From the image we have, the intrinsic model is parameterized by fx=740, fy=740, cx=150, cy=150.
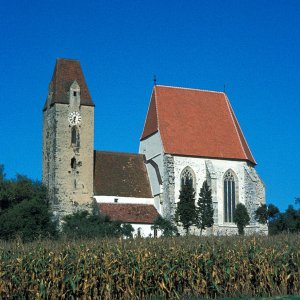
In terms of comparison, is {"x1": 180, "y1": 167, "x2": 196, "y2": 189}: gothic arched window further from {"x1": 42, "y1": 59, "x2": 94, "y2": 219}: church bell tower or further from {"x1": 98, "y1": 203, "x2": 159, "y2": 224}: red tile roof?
{"x1": 42, "y1": 59, "x2": 94, "y2": 219}: church bell tower

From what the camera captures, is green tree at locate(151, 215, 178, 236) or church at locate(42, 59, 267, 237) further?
church at locate(42, 59, 267, 237)

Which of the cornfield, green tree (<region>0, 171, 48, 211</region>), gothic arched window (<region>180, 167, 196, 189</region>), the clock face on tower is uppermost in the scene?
the clock face on tower

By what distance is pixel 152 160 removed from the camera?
6238cm

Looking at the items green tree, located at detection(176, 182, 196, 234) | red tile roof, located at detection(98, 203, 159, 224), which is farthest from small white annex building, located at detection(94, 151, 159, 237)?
green tree, located at detection(176, 182, 196, 234)

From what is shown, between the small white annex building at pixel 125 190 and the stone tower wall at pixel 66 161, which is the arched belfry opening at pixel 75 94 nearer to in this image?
the stone tower wall at pixel 66 161

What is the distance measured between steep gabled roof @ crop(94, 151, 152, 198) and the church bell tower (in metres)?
1.63

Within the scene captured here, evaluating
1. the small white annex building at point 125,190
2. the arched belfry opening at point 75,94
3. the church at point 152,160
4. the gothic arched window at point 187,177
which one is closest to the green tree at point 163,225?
the small white annex building at point 125,190

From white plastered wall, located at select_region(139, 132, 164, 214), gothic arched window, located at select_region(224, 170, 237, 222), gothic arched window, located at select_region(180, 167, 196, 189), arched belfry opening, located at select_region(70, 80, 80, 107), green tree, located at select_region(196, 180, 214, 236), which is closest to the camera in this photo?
green tree, located at select_region(196, 180, 214, 236)

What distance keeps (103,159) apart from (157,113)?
600cm

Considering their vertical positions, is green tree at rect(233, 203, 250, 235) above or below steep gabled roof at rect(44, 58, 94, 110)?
below

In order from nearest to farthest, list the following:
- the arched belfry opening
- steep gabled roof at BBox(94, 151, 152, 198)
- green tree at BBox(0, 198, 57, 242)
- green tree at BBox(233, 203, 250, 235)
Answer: green tree at BBox(0, 198, 57, 242), the arched belfry opening, steep gabled roof at BBox(94, 151, 152, 198), green tree at BBox(233, 203, 250, 235)

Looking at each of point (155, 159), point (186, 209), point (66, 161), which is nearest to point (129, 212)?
point (186, 209)

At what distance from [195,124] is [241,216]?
29.6 feet

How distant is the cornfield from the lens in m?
25.1
